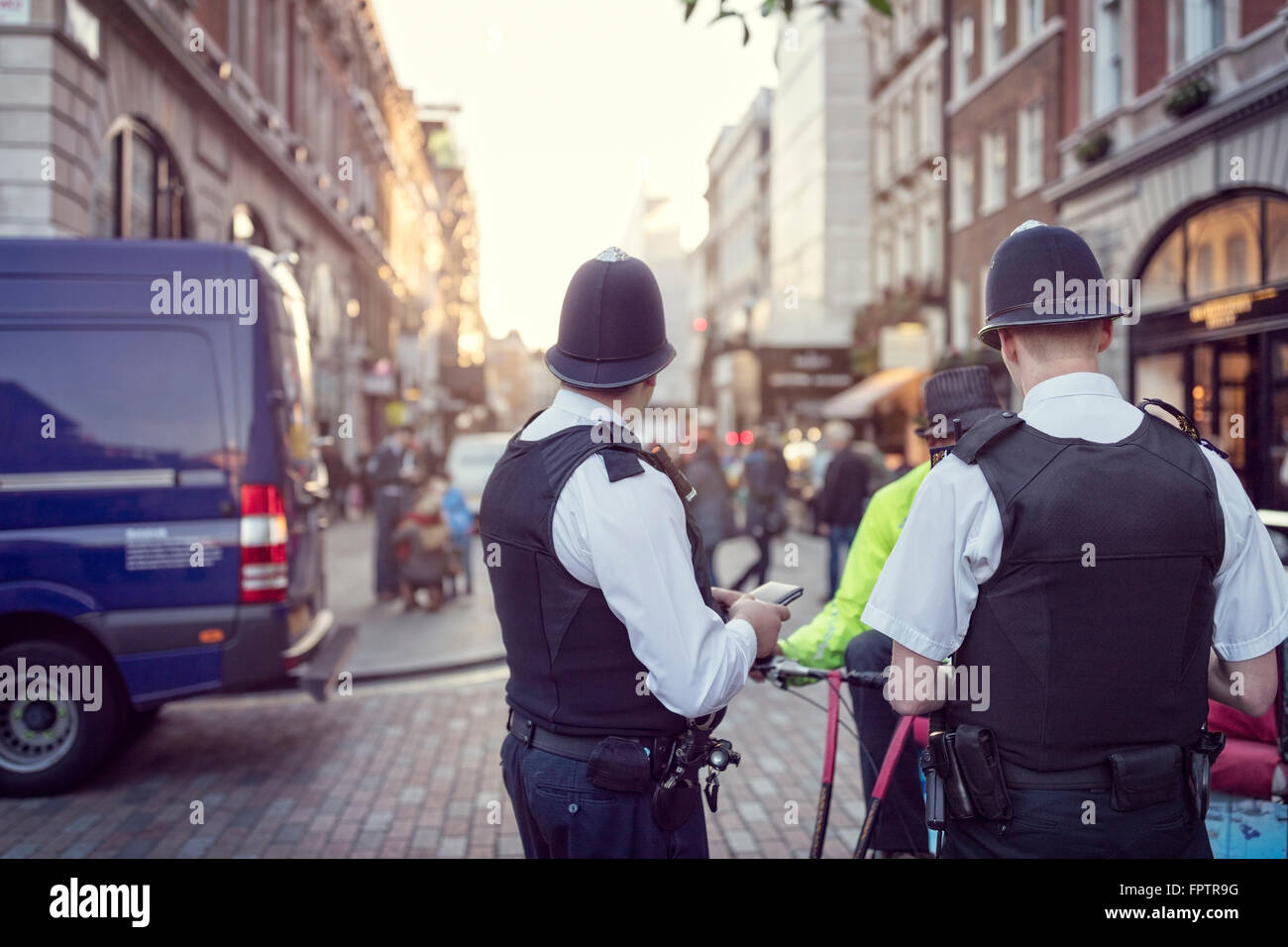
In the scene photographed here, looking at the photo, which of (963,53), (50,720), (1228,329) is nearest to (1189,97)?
(1228,329)

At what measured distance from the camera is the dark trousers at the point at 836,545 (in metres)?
12.7

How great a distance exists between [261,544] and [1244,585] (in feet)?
16.4

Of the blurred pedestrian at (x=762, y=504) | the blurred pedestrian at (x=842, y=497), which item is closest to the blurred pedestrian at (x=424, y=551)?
the blurred pedestrian at (x=762, y=504)

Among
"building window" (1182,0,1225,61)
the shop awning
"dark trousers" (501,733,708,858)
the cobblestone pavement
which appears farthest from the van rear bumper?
the shop awning

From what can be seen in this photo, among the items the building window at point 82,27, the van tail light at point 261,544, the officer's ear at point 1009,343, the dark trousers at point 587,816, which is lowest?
the dark trousers at point 587,816

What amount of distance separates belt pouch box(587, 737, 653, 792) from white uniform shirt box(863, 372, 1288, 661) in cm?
55

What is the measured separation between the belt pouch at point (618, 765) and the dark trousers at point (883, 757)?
156cm

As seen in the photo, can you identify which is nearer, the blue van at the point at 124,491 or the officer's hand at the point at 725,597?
the officer's hand at the point at 725,597

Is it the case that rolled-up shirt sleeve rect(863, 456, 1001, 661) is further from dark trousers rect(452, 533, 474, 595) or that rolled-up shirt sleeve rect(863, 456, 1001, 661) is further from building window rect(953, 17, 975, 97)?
building window rect(953, 17, 975, 97)

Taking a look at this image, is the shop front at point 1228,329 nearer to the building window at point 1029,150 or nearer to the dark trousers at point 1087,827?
the building window at point 1029,150

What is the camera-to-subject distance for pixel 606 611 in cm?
225

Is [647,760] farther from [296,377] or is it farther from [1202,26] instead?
[1202,26]
